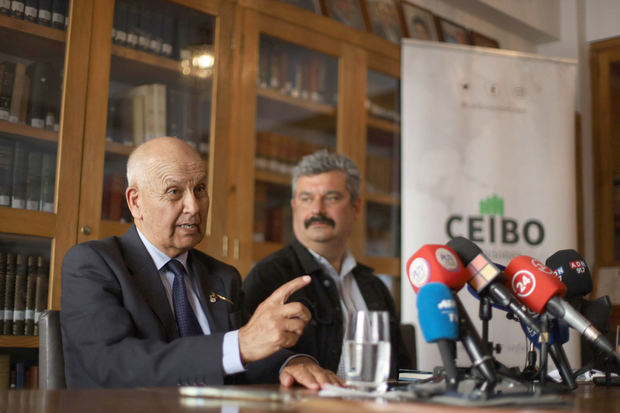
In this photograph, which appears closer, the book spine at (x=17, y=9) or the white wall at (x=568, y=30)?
the book spine at (x=17, y=9)

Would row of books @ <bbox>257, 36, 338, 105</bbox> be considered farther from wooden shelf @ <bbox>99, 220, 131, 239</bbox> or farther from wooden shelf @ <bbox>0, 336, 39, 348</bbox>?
wooden shelf @ <bbox>0, 336, 39, 348</bbox>

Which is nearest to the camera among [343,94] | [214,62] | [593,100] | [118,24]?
[118,24]

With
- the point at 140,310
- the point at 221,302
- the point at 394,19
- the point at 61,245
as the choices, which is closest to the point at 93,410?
the point at 140,310

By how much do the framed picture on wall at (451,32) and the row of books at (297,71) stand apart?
3.90ft

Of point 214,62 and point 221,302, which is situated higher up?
point 214,62

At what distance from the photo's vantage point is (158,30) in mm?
3283

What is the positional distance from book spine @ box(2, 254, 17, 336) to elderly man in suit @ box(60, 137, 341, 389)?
93cm

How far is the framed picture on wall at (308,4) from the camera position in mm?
3764

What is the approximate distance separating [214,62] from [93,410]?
2572mm

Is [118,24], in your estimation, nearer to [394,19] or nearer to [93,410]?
[394,19]

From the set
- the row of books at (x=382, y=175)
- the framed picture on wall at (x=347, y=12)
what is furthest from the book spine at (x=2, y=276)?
the framed picture on wall at (x=347, y=12)

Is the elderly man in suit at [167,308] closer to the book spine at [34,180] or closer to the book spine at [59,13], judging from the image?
the book spine at [34,180]

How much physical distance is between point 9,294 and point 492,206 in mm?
2684

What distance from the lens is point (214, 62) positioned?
3.42 metres
